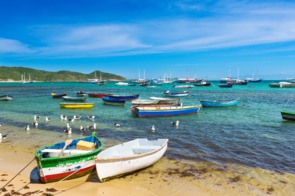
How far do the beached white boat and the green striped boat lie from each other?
71cm

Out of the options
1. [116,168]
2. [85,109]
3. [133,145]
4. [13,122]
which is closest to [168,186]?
[116,168]

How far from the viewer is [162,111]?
32.8 m

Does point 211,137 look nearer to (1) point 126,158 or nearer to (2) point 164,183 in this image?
(2) point 164,183

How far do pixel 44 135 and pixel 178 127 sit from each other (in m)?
11.6

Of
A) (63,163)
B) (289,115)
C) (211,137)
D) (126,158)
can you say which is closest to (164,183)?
(126,158)

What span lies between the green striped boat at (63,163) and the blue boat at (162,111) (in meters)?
19.1

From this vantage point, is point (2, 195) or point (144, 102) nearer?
point (2, 195)

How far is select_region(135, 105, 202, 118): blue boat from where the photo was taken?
32.1m

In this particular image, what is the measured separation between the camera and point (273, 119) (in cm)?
3128

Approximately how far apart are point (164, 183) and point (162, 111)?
20.9 metres

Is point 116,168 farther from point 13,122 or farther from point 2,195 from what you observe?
point 13,122

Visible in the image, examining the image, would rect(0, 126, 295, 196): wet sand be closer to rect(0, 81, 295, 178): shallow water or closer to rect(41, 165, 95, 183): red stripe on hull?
rect(41, 165, 95, 183): red stripe on hull

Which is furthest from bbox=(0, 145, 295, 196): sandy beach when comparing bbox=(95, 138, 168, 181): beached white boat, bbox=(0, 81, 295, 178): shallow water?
bbox=(0, 81, 295, 178): shallow water

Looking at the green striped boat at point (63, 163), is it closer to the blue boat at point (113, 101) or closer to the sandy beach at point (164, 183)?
the sandy beach at point (164, 183)
